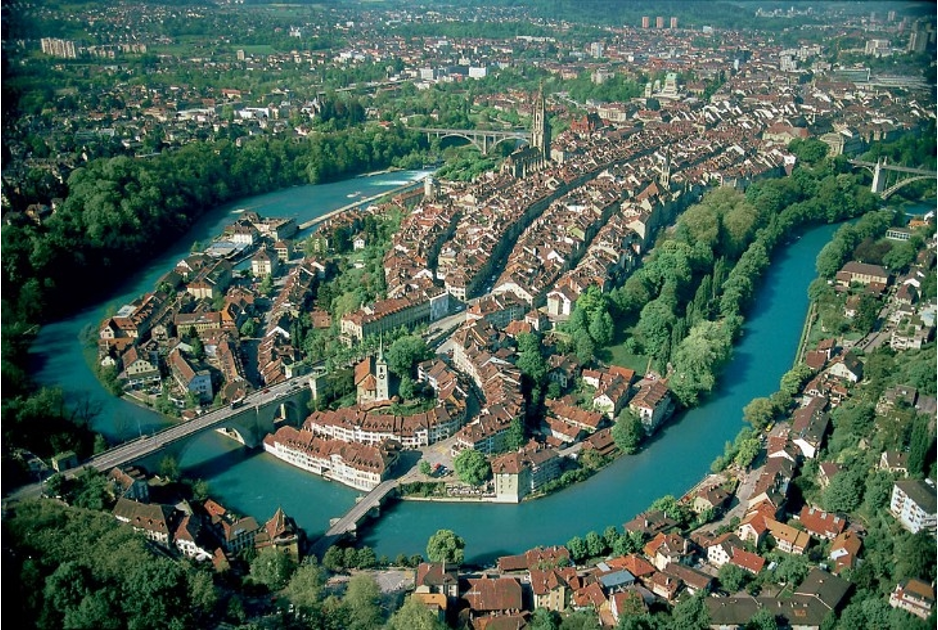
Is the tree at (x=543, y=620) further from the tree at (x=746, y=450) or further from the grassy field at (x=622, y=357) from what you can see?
the grassy field at (x=622, y=357)

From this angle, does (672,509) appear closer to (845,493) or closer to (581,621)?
(845,493)

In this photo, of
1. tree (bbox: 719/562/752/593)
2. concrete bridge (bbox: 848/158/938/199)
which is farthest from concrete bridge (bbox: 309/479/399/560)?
concrete bridge (bbox: 848/158/938/199)

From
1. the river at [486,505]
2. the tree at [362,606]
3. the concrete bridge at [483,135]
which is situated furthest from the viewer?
the concrete bridge at [483,135]

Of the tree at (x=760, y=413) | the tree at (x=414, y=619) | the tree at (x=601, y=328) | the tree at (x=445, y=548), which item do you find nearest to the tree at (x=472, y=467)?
the tree at (x=445, y=548)

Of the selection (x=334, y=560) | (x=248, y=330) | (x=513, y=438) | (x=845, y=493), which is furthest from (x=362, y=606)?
→ (x=248, y=330)

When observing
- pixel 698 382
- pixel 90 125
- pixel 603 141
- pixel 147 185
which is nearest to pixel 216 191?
pixel 147 185

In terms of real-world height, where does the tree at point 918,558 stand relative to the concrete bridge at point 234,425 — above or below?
above
